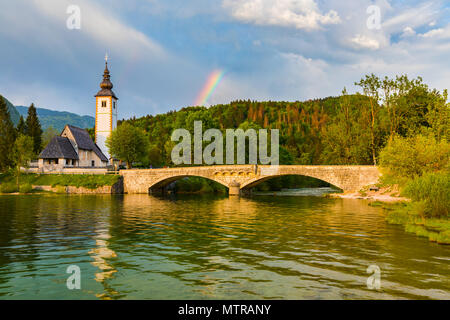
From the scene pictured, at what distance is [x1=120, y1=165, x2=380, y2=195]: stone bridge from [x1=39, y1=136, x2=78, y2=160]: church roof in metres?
16.7

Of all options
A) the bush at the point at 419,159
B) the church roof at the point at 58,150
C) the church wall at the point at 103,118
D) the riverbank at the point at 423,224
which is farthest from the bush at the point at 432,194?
the church wall at the point at 103,118

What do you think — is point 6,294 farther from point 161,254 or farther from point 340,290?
point 340,290

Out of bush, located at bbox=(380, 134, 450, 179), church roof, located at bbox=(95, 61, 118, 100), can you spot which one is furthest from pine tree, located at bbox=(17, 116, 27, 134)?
bush, located at bbox=(380, 134, 450, 179)

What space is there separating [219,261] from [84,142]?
257 ft

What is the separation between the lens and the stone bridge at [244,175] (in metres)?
49.6

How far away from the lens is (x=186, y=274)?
11.6 meters

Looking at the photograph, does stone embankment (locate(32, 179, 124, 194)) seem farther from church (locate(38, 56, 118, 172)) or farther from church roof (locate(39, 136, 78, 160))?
church roof (locate(39, 136, 78, 160))

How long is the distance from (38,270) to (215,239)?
8553mm

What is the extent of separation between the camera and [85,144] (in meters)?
83.8

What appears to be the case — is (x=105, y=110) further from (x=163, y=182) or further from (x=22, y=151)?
(x=163, y=182)

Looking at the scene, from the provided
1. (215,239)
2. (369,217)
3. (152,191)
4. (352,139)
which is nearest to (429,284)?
→ (215,239)

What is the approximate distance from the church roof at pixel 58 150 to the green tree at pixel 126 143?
841 cm

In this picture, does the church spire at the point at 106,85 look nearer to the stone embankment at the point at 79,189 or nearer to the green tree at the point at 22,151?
the green tree at the point at 22,151

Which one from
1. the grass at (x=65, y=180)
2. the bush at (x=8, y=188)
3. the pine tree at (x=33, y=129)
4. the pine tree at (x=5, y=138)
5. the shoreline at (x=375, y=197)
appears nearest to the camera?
the shoreline at (x=375, y=197)
